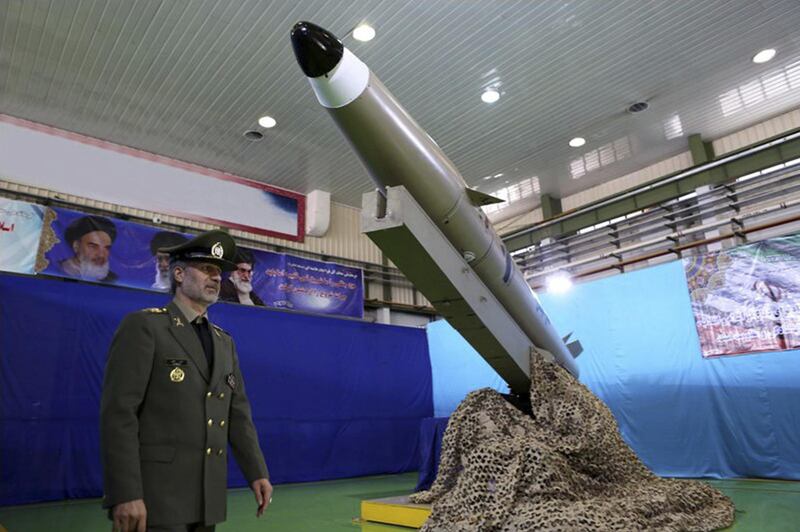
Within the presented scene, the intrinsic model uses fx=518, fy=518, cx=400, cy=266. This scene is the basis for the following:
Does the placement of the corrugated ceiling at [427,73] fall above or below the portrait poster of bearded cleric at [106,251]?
above

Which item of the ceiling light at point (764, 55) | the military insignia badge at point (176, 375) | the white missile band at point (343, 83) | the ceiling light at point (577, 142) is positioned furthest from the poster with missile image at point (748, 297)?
the military insignia badge at point (176, 375)

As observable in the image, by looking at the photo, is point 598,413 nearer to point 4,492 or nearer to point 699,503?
point 699,503

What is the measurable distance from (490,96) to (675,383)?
157 inches

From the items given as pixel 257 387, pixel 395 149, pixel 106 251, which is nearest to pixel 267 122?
pixel 106 251

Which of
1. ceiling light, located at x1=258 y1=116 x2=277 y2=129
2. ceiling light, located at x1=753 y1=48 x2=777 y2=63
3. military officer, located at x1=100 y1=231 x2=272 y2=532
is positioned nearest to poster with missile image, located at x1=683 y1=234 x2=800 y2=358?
ceiling light, located at x1=753 y1=48 x2=777 y2=63

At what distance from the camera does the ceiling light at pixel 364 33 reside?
5.25 m

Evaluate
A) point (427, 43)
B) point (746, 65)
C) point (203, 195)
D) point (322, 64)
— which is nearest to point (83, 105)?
point (203, 195)

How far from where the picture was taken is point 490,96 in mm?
6422

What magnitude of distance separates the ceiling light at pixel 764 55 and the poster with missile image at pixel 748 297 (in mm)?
2203

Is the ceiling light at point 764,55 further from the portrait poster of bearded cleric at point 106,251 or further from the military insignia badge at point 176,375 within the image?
the portrait poster of bearded cleric at point 106,251

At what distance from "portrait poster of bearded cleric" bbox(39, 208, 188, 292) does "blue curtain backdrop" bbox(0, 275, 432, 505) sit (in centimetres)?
68

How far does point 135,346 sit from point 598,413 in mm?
2569

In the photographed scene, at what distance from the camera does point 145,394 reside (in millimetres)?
1441

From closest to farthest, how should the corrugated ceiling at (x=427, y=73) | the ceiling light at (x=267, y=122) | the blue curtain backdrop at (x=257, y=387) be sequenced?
1. the blue curtain backdrop at (x=257, y=387)
2. the corrugated ceiling at (x=427, y=73)
3. the ceiling light at (x=267, y=122)
